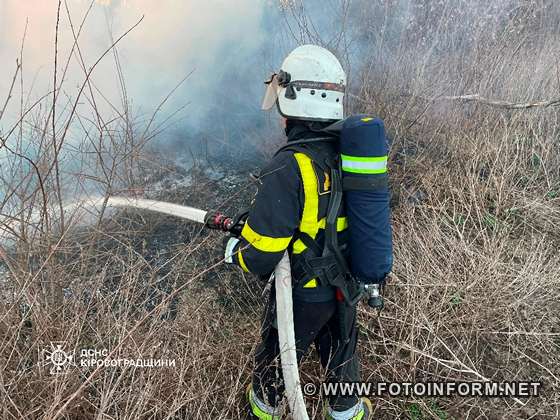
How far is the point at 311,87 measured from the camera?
6.72ft

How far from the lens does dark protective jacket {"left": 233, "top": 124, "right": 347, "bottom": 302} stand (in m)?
1.87

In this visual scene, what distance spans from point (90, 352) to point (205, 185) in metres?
2.38

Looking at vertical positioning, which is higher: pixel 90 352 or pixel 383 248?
pixel 383 248

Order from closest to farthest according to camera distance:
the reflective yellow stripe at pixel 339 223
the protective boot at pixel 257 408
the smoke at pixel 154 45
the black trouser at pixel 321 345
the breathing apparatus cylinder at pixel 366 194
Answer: the breathing apparatus cylinder at pixel 366 194 → the reflective yellow stripe at pixel 339 223 → the black trouser at pixel 321 345 → the protective boot at pixel 257 408 → the smoke at pixel 154 45

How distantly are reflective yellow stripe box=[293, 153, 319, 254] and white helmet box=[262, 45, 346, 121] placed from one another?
0.28 m

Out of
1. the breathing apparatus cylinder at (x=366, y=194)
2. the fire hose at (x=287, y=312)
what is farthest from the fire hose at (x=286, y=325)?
the breathing apparatus cylinder at (x=366, y=194)

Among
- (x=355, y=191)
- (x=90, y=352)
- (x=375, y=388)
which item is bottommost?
(x=375, y=388)

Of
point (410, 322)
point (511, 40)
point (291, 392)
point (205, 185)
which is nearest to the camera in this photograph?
point (291, 392)

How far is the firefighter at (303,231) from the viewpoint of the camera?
74.6 inches

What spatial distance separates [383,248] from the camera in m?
1.97

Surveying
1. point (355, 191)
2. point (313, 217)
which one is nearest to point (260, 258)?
point (313, 217)

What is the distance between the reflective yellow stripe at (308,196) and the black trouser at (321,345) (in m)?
0.46

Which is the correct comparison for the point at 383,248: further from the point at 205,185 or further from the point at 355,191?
the point at 205,185

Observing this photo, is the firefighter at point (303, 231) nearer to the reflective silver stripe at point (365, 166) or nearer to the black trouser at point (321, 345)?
the black trouser at point (321, 345)
